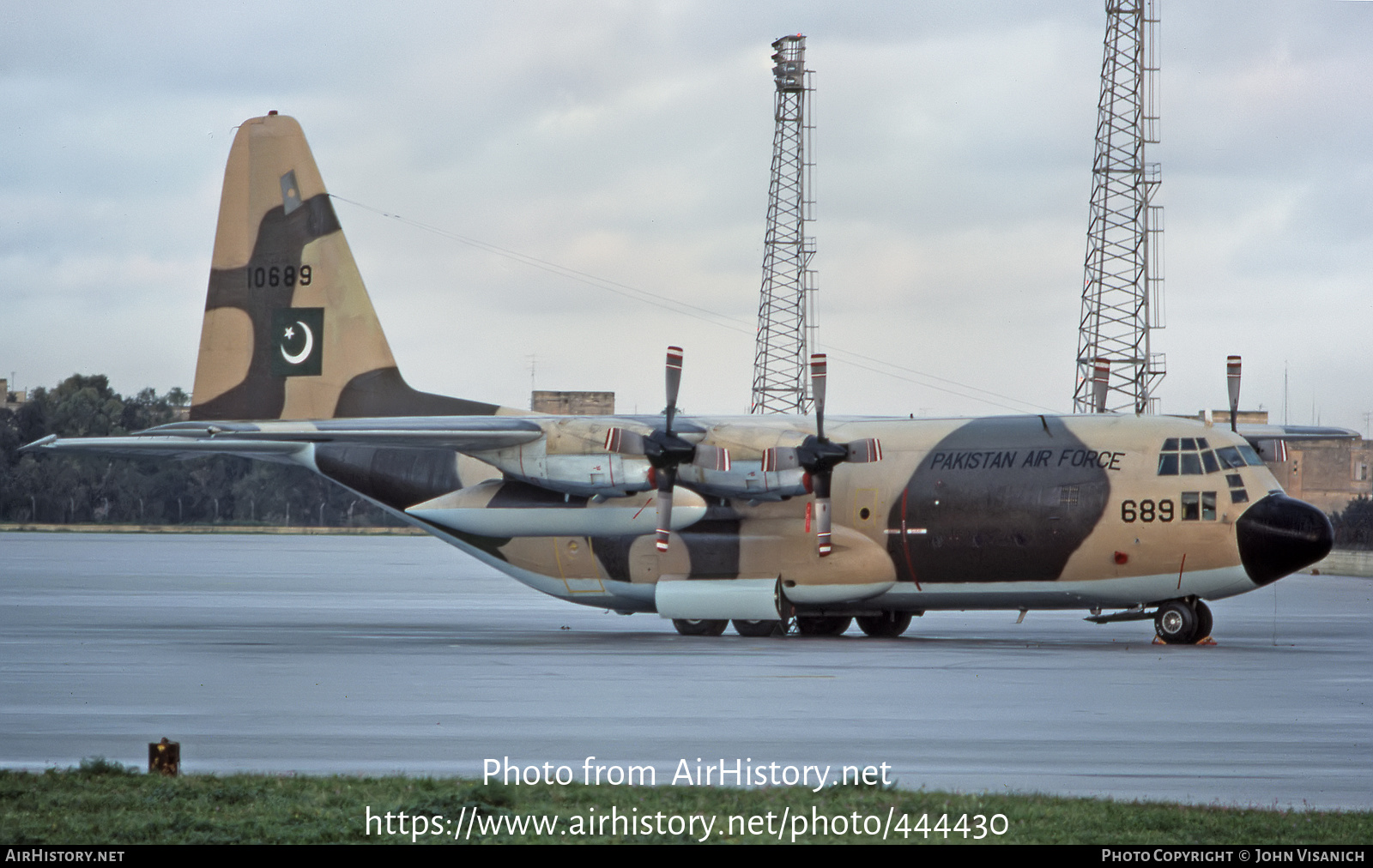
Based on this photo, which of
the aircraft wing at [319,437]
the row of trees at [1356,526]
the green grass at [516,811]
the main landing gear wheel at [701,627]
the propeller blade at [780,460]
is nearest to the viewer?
the green grass at [516,811]

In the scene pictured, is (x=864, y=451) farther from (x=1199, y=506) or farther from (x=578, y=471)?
(x=1199, y=506)

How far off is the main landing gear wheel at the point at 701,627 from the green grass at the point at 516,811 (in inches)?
673

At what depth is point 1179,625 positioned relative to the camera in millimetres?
24859

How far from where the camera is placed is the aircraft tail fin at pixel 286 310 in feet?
103

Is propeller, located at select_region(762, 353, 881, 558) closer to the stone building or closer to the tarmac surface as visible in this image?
the tarmac surface

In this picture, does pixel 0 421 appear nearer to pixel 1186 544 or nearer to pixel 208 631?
pixel 208 631

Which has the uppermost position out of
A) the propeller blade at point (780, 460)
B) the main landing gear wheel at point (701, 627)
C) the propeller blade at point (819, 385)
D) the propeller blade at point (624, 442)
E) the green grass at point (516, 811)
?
the propeller blade at point (819, 385)

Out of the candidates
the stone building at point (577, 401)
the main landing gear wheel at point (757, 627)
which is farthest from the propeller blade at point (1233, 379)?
the stone building at point (577, 401)

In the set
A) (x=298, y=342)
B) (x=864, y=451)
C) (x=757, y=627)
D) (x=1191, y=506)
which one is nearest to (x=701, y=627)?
(x=757, y=627)

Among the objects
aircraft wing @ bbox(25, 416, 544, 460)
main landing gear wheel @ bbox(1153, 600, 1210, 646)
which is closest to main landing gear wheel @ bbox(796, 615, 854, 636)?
main landing gear wheel @ bbox(1153, 600, 1210, 646)

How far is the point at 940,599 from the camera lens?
25938 millimetres

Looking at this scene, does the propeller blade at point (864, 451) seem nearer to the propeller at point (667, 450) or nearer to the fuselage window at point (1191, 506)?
the propeller at point (667, 450)

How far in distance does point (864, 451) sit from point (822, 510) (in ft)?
3.91

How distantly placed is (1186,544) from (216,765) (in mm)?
16806
